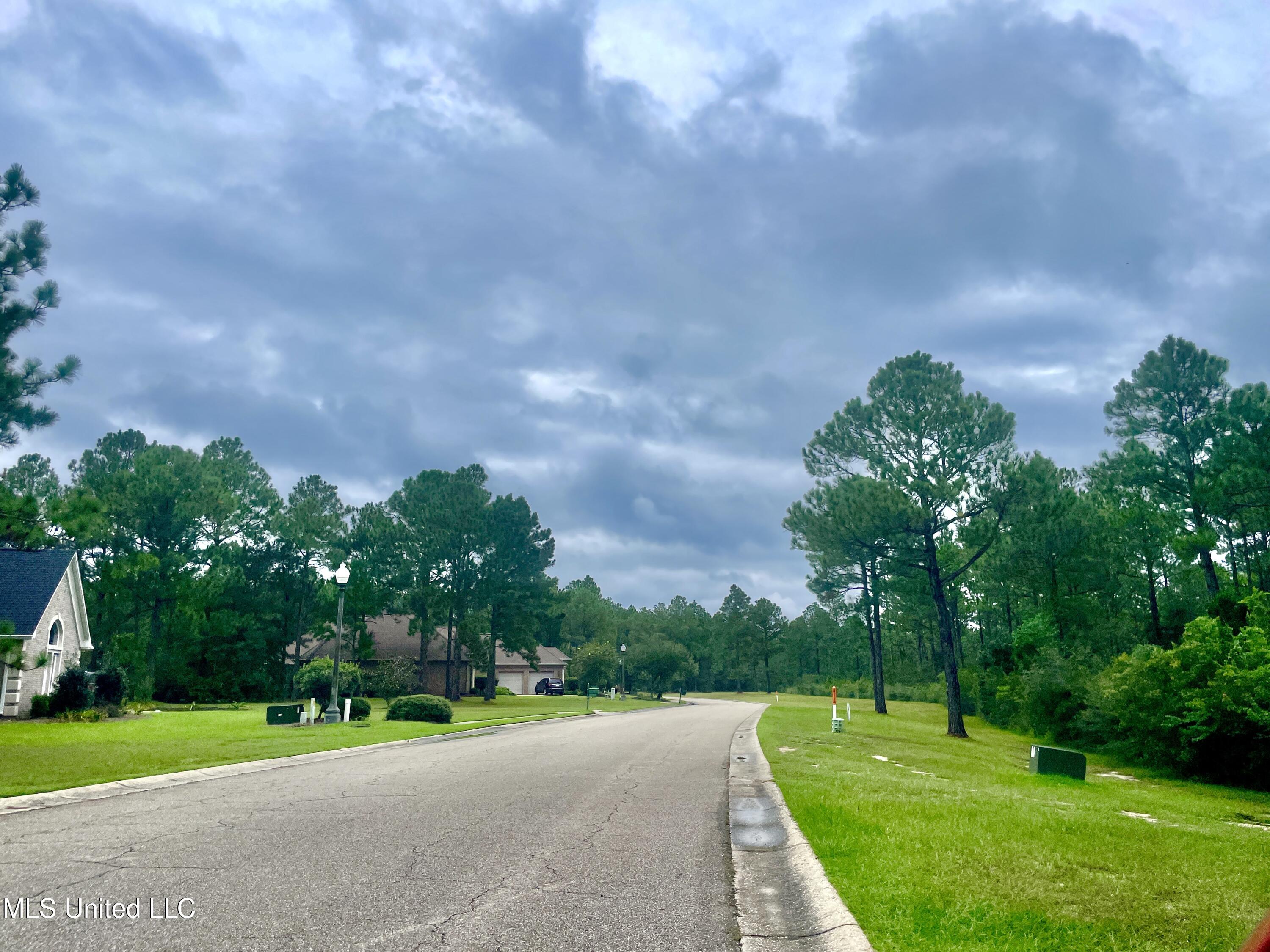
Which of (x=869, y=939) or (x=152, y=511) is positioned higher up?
(x=152, y=511)

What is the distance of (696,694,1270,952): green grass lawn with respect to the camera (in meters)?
4.89

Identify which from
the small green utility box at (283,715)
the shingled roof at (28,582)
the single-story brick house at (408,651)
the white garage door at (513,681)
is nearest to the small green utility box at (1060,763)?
the small green utility box at (283,715)

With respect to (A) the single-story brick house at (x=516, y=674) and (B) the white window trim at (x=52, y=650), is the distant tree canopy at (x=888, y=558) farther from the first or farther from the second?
(A) the single-story brick house at (x=516, y=674)

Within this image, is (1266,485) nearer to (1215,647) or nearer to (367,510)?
(1215,647)

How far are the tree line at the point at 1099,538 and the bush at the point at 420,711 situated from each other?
16.6 m

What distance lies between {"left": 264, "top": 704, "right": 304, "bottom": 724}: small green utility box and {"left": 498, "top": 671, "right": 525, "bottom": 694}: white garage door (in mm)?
53742

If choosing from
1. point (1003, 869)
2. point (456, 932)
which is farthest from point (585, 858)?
point (1003, 869)

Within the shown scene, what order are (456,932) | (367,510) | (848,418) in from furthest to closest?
(367,510) → (848,418) → (456,932)

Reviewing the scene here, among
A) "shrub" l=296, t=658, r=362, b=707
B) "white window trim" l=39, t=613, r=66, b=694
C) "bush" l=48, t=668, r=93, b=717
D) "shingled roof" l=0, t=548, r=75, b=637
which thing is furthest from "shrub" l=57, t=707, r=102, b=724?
"shrub" l=296, t=658, r=362, b=707

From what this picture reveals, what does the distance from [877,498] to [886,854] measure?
2461cm

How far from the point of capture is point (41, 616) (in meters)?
29.2

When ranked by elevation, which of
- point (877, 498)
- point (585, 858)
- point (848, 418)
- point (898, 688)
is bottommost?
point (898, 688)

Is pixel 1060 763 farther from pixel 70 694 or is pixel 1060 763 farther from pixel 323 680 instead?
pixel 70 694

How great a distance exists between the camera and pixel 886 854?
6.82 meters
